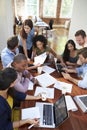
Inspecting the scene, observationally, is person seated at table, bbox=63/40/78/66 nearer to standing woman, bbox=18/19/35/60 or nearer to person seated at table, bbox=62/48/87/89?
person seated at table, bbox=62/48/87/89

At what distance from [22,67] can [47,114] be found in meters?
0.63

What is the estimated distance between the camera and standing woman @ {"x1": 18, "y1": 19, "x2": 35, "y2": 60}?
8.46ft

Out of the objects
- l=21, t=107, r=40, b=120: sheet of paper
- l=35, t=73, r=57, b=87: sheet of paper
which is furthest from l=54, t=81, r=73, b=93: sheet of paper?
l=21, t=107, r=40, b=120: sheet of paper

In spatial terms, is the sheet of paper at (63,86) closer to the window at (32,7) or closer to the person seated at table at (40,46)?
the person seated at table at (40,46)

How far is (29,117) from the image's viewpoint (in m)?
1.38

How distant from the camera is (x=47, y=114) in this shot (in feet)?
4.72

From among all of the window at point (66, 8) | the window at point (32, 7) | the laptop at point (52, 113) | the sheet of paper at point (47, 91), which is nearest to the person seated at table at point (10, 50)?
the sheet of paper at point (47, 91)

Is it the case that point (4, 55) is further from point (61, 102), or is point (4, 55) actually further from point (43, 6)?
point (43, 6)

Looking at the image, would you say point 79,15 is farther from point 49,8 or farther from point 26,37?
point 49,8

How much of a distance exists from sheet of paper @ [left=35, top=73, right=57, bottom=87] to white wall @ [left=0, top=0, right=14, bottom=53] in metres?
2.22

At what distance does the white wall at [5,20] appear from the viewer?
3612mm

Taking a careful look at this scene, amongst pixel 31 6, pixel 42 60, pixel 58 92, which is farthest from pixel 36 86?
pixel 31 6

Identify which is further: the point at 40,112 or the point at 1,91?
the point at 40,112

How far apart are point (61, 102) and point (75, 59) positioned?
136cm
